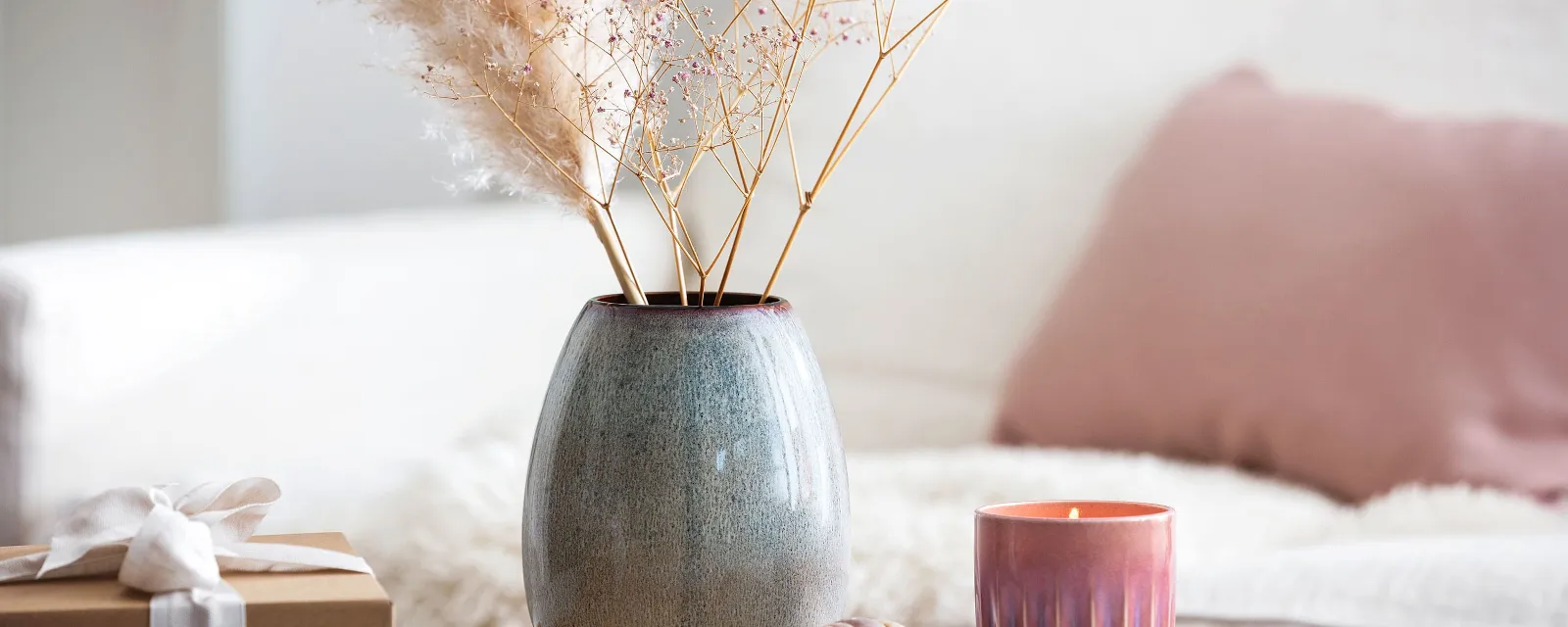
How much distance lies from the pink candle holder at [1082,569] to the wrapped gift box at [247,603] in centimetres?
24

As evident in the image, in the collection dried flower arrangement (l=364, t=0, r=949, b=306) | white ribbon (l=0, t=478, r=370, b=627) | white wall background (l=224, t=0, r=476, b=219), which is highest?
white wall background (l=224, t=0, r=476, b=219)

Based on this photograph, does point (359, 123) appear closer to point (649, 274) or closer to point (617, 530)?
point (649, 274)

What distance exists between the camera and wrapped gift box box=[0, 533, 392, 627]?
1.65 feet

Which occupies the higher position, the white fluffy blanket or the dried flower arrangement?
the dried flower arrangement

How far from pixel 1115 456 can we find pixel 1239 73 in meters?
0.42

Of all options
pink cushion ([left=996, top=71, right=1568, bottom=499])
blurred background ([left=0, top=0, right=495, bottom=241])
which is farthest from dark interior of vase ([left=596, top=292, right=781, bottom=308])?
blurred background ([left=0, top=0, right=495, bottom=241])

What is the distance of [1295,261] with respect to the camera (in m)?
1.13

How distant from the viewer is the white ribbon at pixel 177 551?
0.52 metres

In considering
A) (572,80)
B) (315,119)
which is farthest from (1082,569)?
(315,119)

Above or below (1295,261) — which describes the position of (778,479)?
below

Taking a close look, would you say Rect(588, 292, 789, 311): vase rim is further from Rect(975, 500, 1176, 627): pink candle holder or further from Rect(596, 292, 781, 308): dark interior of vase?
Rect(975, 500, 1176, 627): pink candle holder

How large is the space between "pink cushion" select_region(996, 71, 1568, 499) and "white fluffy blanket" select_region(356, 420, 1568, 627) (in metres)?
0.07

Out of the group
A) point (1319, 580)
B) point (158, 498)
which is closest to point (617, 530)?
point (158, 498)

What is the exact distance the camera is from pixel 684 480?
537mm
